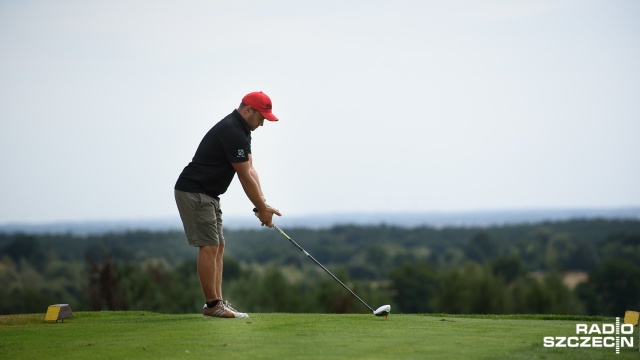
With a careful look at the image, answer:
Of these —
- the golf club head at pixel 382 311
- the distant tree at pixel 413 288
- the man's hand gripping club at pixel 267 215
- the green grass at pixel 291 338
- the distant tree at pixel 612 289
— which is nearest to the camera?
the green grass at pixel 291 338

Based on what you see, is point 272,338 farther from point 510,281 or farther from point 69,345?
point 510,281

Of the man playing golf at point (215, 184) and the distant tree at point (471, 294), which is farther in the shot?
the distant tree at point (471, 294)

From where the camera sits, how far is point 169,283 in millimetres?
86625

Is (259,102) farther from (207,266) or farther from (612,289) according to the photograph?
(612,289)

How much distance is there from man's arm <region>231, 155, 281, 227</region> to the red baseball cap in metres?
0.58

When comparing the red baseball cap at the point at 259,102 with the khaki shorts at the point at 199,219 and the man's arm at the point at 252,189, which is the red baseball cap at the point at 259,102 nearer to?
the man's arm at the point at 252,189

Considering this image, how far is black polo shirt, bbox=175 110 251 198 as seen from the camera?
9.99 meters

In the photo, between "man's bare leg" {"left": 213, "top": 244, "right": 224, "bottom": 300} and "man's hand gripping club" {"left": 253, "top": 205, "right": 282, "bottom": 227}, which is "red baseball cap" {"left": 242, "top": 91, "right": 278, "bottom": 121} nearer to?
"man's hand gripping club" {"left": 253, "top": 205, "right": 282, "bottom": 227}

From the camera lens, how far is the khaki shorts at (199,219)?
1002cm

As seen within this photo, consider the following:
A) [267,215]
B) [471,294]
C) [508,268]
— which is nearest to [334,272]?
[471,294]

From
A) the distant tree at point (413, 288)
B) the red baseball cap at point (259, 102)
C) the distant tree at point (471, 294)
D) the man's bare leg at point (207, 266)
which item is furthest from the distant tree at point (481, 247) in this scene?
the man's bare leg at point (207, 266)

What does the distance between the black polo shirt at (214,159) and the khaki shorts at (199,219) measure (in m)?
0.10

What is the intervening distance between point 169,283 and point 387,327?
79216 millimetres

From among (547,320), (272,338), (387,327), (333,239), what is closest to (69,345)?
(272,338)
